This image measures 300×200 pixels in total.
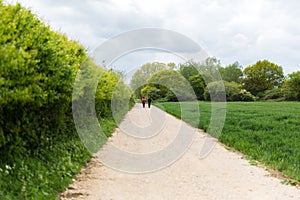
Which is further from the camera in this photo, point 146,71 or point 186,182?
point 146,71

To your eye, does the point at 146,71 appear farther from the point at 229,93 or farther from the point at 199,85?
the point at 229,93

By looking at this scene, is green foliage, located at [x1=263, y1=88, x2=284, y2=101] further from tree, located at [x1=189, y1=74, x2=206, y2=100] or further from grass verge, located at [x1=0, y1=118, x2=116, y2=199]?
grass verge, located at [x1=0, y1=118, x2=116, y2=199]

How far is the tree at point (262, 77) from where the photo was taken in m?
82.6

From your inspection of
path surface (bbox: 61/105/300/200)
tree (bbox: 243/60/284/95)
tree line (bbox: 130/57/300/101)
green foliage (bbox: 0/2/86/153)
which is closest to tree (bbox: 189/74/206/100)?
tree line (bbox: 130/57/300/101)

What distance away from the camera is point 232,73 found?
319 ft

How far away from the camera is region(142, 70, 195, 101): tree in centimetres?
4081

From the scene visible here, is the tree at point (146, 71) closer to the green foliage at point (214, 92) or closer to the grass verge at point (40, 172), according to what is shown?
the grass verge at point (40, 172)

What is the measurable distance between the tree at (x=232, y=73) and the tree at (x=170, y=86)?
38.1 metres

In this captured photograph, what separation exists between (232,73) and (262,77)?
13.8 meters

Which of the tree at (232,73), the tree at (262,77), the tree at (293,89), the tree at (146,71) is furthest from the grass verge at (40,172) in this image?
the tree at (232,73)

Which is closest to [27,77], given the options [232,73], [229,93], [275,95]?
[229,93]

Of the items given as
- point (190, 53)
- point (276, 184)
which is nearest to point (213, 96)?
point (190, 53)

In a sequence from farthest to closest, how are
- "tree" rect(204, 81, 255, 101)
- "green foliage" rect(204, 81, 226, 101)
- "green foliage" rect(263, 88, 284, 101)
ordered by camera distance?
"green foliage" rect(263, 88, 284, 101) → "tree" rect(204, 81, 255, 101) → "green foliage" rect(204, 81, 226, 101)

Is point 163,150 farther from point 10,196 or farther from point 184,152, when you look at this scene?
point 10,196
